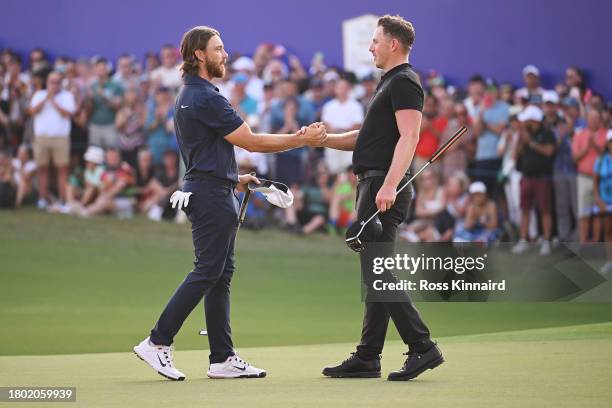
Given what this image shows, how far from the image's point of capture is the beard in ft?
22.1

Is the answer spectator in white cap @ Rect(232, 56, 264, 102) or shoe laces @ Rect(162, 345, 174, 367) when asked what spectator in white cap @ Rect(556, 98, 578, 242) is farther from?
shoe laces @ Rect(162, 345, 174, 367)

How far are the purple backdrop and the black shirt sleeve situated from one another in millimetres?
10445

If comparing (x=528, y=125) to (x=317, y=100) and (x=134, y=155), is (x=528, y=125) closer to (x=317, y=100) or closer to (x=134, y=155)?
(x=317, y=100)

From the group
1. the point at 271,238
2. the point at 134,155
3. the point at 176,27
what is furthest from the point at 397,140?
the point at 176,27

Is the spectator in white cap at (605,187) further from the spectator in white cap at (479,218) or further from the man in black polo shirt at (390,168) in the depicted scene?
the man in black polo shirt at (390,168)

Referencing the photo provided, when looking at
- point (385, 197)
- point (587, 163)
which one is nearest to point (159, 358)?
point (385, 197)

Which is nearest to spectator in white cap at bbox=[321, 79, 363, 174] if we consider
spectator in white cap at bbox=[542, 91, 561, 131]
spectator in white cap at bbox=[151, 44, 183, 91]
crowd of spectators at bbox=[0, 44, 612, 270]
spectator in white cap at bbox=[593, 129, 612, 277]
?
crowd of spectators at bbox=[0, 44, 612, 270]

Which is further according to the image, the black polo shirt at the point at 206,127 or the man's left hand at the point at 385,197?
the black polo shirt at the point at 206,127

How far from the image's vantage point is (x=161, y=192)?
18125 millimetres

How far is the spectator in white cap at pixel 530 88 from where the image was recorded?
16234mm

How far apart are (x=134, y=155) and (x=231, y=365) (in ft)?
39.4

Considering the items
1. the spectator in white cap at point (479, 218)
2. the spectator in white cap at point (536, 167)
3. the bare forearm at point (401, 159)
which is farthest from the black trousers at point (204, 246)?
the spectator in white cap at point (536, 167)

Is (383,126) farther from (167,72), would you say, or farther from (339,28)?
(167,72)

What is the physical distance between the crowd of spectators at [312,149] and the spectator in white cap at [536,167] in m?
0.01
